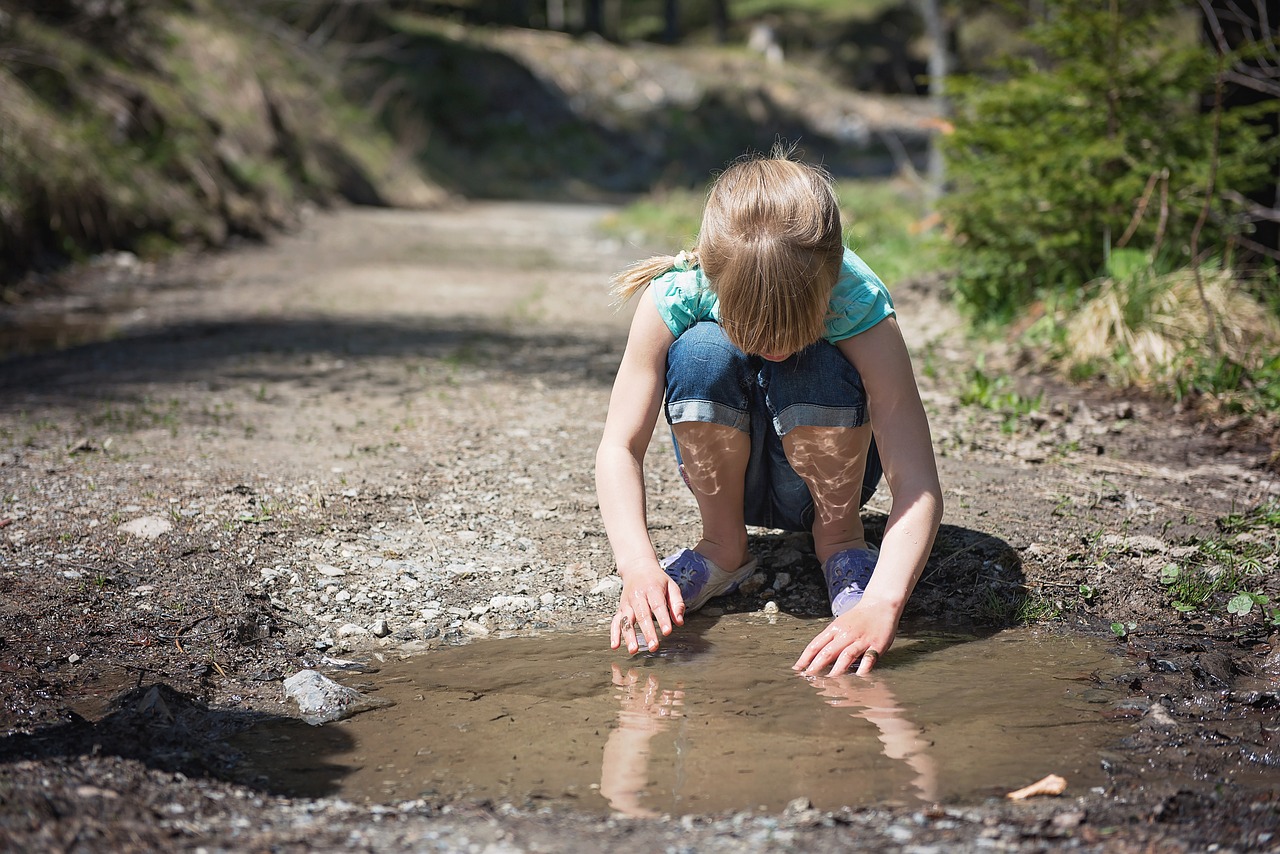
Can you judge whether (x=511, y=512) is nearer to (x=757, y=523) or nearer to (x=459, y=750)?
(x=757, y=523)

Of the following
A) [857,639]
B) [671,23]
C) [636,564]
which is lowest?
[857,639]

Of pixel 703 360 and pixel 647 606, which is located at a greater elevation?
pixel 703 360

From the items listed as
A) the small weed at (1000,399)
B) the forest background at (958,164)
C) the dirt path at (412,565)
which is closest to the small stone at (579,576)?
the dirt path at (412,565)

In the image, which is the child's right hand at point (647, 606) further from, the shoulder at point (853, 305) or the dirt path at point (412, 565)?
the shoulder at point (853, 305)

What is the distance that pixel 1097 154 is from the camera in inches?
204

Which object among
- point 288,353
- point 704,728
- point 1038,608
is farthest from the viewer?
point 288,353

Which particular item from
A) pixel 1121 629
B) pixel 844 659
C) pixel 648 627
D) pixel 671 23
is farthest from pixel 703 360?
pixel 671 23

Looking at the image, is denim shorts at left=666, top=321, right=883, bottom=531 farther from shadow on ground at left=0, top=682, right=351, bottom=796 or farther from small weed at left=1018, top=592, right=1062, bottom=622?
shadow on ground at left=0, top=682, right=351, bottom=796

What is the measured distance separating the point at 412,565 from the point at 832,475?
1135 mm

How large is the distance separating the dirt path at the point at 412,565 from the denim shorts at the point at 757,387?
1.82 ft

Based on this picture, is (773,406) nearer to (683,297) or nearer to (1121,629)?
(683,297)

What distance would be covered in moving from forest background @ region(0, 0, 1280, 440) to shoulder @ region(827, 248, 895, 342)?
1.94 ft

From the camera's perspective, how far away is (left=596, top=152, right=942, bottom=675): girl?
225cm

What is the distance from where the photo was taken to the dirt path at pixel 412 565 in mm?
1729
